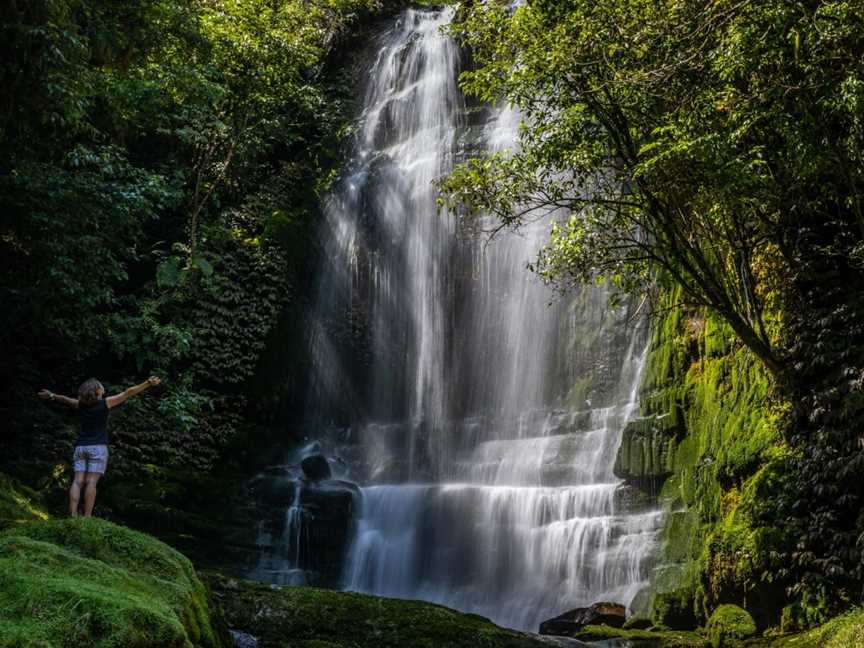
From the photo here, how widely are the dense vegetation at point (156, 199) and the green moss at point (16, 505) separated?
4186 millimetres

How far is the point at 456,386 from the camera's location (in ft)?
59.2

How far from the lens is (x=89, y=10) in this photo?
11.3 m

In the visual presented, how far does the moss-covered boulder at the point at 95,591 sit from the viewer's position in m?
3.22

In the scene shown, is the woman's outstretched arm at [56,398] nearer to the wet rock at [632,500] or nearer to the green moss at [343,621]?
the green moss at [343,621]

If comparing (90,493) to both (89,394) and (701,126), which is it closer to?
(89,394)

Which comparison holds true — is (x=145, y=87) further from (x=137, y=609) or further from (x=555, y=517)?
(x=137, y=609)

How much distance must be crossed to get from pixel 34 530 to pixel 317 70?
71.0 ft

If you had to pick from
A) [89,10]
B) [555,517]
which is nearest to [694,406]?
[555,517]

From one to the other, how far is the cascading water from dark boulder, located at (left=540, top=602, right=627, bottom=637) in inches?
22.8

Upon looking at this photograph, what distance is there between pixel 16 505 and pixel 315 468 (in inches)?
359

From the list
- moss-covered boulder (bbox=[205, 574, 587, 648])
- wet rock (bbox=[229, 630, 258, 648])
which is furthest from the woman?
wet rock (bbox=[229, 630, 258, 648])

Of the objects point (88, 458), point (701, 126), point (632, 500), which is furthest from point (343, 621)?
point (632, 500)

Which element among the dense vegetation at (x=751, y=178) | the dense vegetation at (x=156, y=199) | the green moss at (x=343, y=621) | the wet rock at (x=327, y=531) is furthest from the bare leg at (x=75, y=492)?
the wet rock at (x=327, y=531)

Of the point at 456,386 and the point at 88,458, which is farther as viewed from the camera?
the point at 456,386
